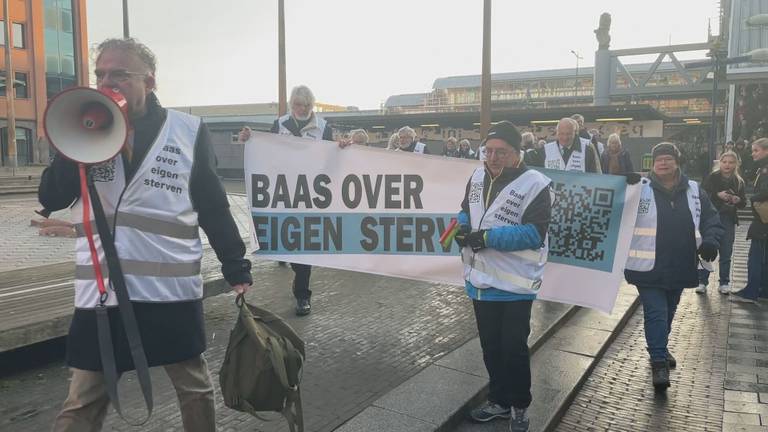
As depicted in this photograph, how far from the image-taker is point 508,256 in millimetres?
3498

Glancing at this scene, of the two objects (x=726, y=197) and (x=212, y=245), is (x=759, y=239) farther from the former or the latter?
(x=212, y=245)

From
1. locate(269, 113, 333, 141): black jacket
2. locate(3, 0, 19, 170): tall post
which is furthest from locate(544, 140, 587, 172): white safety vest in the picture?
locate(3, 0, 19, 170): tall post

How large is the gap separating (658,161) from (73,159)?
13.3 ft

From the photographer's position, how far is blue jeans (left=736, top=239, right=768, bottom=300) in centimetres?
695

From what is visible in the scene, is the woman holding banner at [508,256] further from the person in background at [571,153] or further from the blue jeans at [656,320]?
the person in background at [571,153]

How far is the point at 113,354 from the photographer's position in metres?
2.27

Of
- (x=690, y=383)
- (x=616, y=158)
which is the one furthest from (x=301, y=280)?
(x=616, y=158)

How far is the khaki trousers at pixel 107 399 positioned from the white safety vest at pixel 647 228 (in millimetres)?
3393

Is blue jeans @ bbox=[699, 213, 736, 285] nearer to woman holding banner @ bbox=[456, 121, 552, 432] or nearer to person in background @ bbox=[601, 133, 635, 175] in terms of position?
person in background @ bbox=[601, 133, 635, 175]

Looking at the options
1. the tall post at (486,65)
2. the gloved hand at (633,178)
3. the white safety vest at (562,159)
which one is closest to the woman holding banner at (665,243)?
the gloved hand at (633,178)

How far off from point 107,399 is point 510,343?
212 cm

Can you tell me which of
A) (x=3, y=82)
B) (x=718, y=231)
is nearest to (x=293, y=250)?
(x=718, y=231)

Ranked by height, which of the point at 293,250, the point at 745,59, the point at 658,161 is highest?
the point at 745,59

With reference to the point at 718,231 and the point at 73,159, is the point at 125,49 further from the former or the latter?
the point at 718,231
